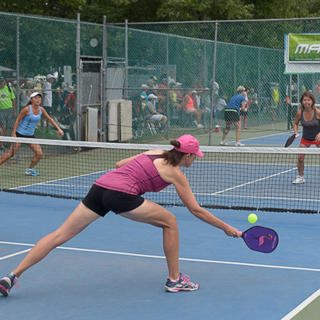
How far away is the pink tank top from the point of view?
6215 mm

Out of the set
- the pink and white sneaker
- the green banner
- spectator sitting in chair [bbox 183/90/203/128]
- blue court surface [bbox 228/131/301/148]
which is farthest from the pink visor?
spectator sitting in chair [bbox 183/90/203/128]

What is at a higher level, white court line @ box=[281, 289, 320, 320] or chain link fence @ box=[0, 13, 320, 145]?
chain link fence @ box=[0, 13, 320, 145]

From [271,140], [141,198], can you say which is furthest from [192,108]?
[141,198]

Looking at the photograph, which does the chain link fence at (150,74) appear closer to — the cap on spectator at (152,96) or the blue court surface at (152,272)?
the cap on spectator at (152,96)

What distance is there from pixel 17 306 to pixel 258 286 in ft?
6.58

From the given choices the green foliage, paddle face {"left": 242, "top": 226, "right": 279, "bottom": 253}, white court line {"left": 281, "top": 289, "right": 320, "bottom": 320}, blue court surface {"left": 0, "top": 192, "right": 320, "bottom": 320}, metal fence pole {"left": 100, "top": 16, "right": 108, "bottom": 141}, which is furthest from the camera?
the green foliage

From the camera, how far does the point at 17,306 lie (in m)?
6.07

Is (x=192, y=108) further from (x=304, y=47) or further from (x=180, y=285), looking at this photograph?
(x=180, y=285)

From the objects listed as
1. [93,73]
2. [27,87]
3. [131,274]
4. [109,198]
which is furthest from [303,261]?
[93,73]

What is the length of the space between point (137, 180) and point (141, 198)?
151 millimetres

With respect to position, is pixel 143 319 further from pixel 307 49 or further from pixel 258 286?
Answer: pixel 307 49

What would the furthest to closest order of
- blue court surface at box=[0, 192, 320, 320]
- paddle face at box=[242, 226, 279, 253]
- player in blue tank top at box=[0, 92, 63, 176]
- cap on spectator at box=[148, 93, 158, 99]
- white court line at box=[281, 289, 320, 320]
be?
cap on spectator at box=[148, 93, 158, 99], player in blue tank top at box=[0, 92, 63, 176], paddle face at box=[242, 226, 279, 253], blue court surface at box=[0, 192, 320, 320], white court line at box=[281, 289, 320, 320]

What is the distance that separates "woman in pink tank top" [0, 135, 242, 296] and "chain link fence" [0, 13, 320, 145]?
1100 centimetres

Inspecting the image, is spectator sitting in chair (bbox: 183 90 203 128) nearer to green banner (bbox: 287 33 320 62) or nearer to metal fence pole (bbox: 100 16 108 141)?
metal fence pole (bbox: 100 16 108 141)
